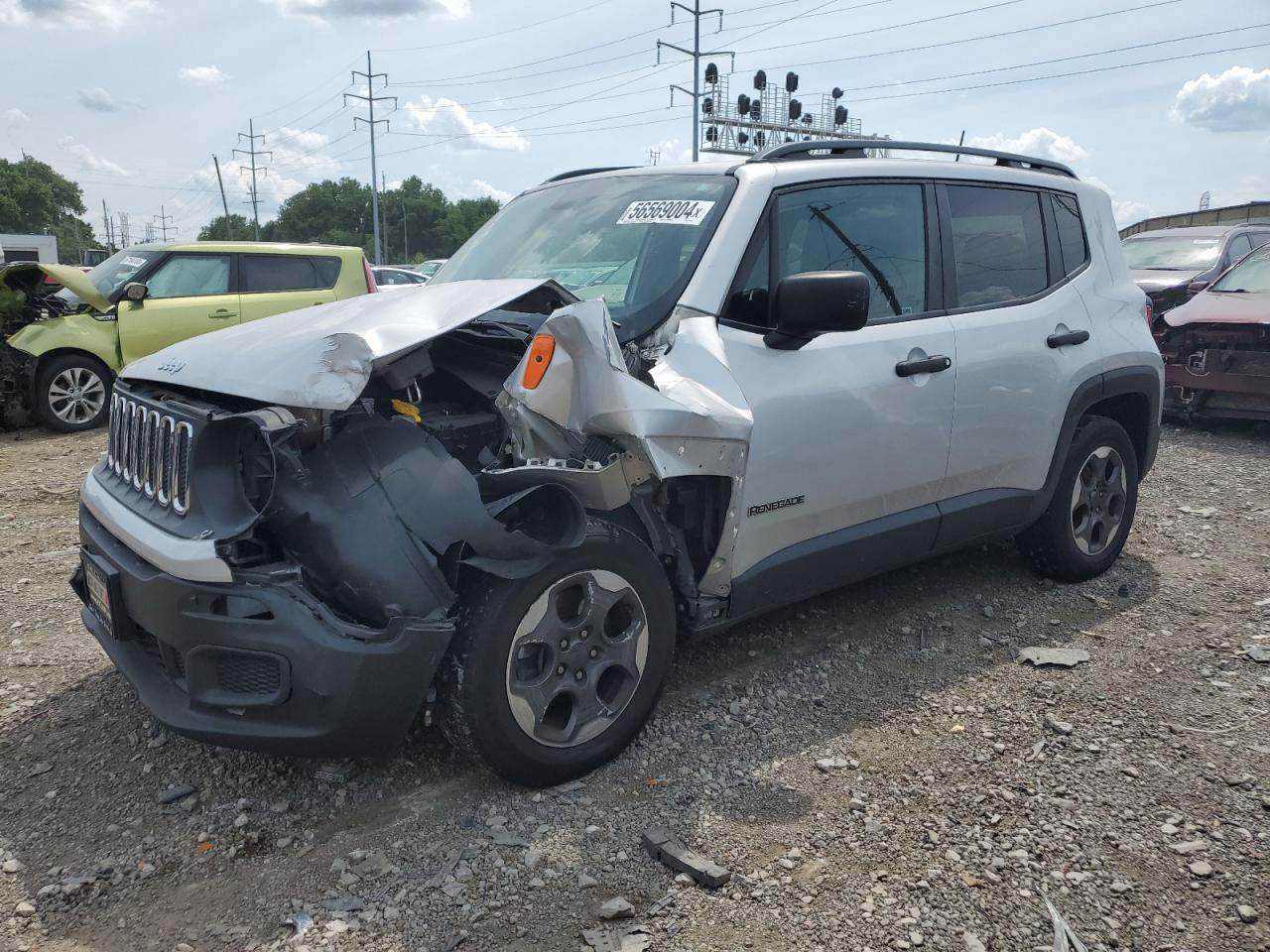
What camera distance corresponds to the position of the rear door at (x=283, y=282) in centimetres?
983

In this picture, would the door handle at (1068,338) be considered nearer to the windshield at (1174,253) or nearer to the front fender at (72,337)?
the windshield at (1174,253)

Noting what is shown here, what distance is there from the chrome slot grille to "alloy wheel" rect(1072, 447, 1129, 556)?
382cm

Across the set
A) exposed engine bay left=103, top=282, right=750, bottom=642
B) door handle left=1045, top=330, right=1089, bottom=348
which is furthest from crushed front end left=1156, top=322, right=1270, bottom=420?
exposed engine bay left=103, top=282, right=750, bottom=642

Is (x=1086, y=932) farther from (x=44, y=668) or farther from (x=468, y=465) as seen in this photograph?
(x=44, y=668)

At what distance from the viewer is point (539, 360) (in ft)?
9.22

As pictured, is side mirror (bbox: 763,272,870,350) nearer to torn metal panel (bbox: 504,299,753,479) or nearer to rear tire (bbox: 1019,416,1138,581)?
torn metal panel (bbox: 504,299,753,479)

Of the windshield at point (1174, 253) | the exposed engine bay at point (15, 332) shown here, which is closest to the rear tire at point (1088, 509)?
the windshield at point (1174, 253)

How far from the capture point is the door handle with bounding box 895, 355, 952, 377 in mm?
3641

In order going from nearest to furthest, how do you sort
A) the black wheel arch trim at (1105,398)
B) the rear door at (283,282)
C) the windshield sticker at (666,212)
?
1. the windshield sticker at (666,212)
2. the black wheel arch trim at (1105,398)
3. the rear door at (283,282)

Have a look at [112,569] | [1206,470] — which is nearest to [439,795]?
[112,569]

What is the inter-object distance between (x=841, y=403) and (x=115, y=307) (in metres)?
8.28

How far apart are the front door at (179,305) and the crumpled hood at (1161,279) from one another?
922 centimetres

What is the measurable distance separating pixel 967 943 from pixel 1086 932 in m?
0.31

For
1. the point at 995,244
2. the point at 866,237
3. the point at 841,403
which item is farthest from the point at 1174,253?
the point at 841,403
